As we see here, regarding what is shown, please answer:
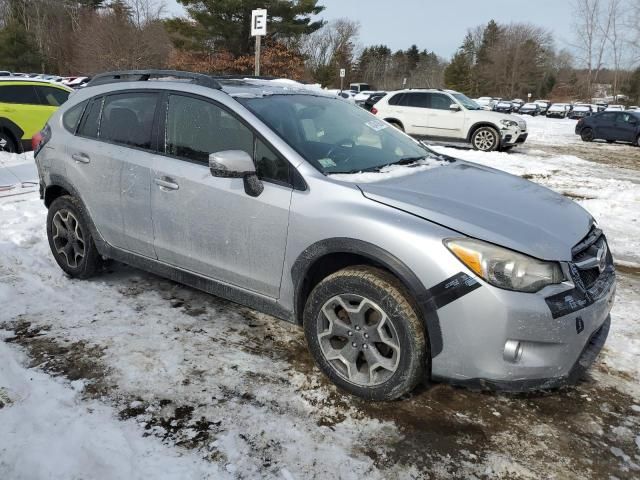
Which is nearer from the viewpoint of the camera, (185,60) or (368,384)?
(368,384)

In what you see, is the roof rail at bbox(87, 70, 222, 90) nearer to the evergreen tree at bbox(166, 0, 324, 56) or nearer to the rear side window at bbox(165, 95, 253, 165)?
the rear side window at bbox(165, 95, 253, 165)

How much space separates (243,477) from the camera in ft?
7.32

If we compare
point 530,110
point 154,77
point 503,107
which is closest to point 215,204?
point 154,77

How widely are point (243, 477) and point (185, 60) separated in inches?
1275

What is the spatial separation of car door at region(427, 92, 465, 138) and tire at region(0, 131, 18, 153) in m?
10.2

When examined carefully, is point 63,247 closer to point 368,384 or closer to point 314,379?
point 314,379

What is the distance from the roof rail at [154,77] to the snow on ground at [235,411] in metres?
1.65

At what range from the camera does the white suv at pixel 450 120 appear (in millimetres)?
13953

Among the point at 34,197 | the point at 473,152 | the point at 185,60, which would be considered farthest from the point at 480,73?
the point at 34,197

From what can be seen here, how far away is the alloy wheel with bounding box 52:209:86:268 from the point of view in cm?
427

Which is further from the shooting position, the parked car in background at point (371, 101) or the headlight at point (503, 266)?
the parked car in background at point (371, 101)

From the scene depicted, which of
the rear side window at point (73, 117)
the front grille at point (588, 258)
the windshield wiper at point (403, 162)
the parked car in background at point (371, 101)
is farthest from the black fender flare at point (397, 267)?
the parked car in background at point (371, 101)

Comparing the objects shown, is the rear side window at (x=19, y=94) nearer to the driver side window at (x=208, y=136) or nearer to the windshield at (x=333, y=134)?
the driver side window at (x=208, y=136)

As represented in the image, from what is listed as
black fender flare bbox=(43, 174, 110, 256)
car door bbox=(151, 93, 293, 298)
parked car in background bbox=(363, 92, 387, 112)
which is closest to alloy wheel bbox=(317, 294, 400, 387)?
car door bbox=(151, 93, 293, 298)
